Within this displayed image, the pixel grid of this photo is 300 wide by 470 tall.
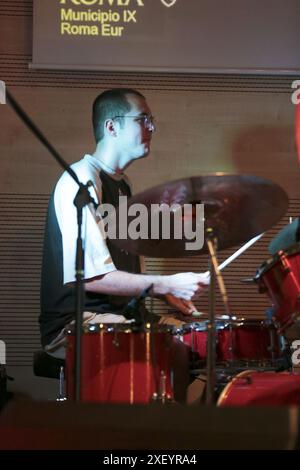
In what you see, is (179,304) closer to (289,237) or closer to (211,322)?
(289,237)

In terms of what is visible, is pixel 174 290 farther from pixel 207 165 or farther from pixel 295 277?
pixel 207 165

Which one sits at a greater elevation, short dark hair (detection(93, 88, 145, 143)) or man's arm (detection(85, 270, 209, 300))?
short dark hair (detection(93, 88, 145, 143))

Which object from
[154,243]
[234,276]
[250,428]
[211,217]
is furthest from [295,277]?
[234,276]

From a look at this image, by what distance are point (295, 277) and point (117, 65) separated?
8.33ft

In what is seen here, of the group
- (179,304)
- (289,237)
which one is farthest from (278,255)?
(179,304)

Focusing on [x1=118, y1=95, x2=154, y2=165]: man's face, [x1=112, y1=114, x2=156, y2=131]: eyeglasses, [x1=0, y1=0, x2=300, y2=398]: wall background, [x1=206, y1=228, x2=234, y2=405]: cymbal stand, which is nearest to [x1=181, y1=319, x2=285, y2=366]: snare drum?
[x1=206, y1=228, x2=234, y2=405]: cymbal stand

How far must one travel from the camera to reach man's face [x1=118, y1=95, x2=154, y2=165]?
4.25m

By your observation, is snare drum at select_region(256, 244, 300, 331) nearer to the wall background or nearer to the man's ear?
the man's ear

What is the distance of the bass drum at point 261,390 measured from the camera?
9.68ft

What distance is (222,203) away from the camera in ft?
10.2

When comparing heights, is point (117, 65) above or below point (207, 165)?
above

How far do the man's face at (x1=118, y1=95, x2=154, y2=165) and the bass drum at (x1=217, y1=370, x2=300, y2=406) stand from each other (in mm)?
1469

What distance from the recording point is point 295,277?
3.15 m

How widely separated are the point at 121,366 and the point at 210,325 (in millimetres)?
434
